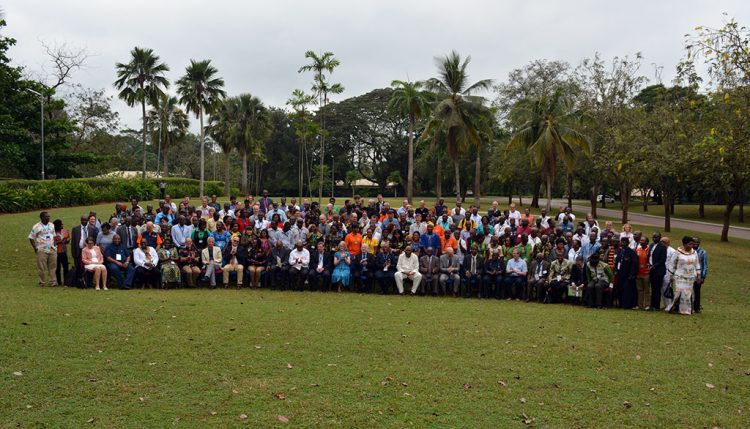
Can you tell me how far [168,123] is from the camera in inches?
2272

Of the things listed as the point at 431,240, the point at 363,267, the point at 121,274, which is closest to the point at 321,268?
the point at 363,267

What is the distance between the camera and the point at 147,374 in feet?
22.7

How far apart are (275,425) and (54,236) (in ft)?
34.2

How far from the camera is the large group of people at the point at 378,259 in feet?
41.7

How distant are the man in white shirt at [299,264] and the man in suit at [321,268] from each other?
19cm

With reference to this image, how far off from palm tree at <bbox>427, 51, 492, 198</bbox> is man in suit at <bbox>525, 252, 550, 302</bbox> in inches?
733

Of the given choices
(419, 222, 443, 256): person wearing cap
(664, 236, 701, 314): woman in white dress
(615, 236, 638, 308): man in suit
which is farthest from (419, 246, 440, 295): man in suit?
(664, 236, 701, 314): woman in white dress

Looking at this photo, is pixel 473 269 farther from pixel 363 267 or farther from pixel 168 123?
pixel 168 123

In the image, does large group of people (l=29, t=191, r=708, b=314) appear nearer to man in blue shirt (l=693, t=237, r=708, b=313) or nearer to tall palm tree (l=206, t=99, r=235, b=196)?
man in blue shirt (l=693, t=237, r=708, b=313)

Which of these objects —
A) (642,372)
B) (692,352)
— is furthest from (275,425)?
(692,352)

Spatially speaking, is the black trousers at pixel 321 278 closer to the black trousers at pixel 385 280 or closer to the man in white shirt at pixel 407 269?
the black trousers at pixel 385 280

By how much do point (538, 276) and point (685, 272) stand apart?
3.20 metres

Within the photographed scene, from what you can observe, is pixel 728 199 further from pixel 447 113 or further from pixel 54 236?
pixel 54 236

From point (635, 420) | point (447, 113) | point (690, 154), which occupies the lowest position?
point (635, 420)
